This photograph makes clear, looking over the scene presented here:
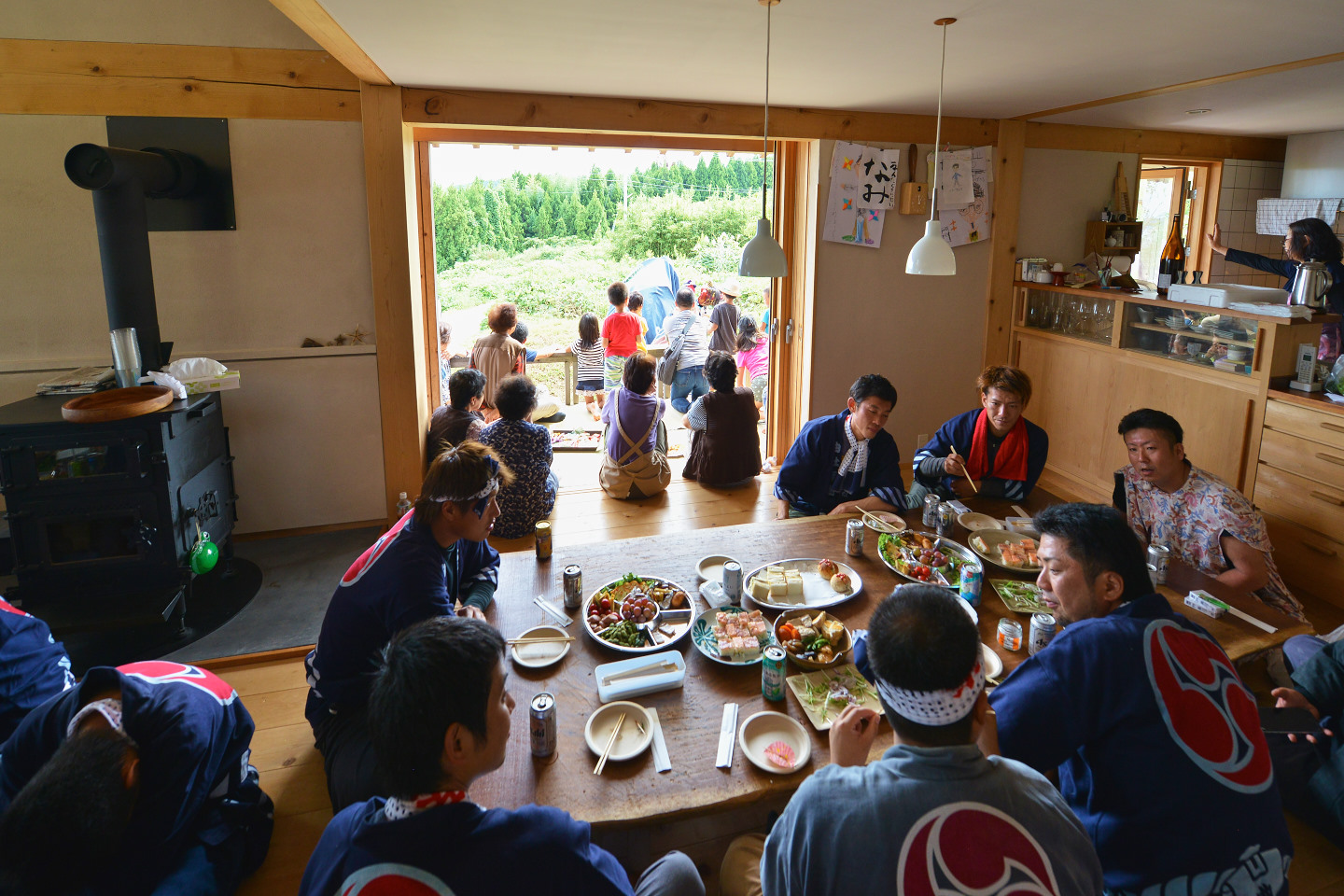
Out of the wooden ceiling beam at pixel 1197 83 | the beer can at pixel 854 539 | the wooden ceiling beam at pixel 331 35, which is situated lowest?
the beer can at pixel 854 539

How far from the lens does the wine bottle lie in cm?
444

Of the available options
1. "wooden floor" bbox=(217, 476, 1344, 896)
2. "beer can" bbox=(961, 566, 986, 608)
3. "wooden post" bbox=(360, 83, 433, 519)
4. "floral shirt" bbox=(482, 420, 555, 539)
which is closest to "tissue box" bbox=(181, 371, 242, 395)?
"wooden post" bbox=(360, 83, 433, 519)

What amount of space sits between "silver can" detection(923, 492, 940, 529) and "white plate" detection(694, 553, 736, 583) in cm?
84

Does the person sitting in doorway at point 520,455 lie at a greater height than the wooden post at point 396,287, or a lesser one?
lesser

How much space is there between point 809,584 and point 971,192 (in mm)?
3761

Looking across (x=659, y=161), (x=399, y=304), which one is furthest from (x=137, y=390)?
(x=659, y=161)

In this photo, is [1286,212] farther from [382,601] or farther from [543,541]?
[382,601]

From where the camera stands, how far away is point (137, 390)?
326cm

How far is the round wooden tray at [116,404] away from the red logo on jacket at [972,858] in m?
3.30

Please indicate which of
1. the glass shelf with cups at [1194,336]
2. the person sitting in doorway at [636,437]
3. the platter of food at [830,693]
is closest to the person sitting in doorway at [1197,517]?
the platter of food at [830,693]

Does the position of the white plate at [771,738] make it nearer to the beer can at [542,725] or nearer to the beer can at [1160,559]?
the beer can at [542,725]

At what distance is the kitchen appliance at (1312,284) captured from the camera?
359 centimetres

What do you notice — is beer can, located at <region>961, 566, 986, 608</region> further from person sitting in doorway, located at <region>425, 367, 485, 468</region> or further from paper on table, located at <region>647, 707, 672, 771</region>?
person sitting in doorway, located at <region>425, 367, 485, 468</region>

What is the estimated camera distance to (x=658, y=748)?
166cm
